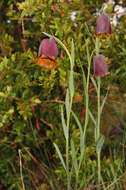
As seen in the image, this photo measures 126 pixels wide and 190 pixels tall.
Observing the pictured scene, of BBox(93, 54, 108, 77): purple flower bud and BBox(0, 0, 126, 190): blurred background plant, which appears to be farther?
BBox(0, 0, 126, 190): blurred background plant

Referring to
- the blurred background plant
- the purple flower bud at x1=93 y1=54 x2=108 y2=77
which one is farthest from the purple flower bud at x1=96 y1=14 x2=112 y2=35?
the blurred background plant

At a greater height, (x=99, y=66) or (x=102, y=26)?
A: (x=102, y=26)

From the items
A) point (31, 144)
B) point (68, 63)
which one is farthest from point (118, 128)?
point (68, 63)

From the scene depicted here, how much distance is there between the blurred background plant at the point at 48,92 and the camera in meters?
2.34

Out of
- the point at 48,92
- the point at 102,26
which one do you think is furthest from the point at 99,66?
the point at 48,92

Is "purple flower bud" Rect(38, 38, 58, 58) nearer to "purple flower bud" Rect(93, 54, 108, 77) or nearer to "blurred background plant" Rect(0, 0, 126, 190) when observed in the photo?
"purple flower bud" Rect(93, 54, 108, 77)

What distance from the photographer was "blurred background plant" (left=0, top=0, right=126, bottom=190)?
2344 mm

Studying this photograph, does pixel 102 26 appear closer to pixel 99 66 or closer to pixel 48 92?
pixel 99 66

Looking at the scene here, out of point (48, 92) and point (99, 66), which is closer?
point (99, 66)

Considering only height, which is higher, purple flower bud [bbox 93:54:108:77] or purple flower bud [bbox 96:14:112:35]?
purple flower bud [bbox 96:14:112:35]

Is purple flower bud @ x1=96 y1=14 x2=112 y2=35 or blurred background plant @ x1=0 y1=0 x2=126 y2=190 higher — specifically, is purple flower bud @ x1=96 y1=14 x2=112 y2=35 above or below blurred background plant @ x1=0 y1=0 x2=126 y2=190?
above

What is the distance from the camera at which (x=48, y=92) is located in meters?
2.40

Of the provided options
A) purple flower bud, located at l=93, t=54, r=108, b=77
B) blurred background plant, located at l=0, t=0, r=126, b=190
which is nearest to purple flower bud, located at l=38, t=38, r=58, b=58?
purple flower bud, located at l=93, t=54, r=108, b=77

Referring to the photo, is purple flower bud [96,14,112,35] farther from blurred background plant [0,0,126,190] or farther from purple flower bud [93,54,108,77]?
blurred background plant [0,0,126,190]
